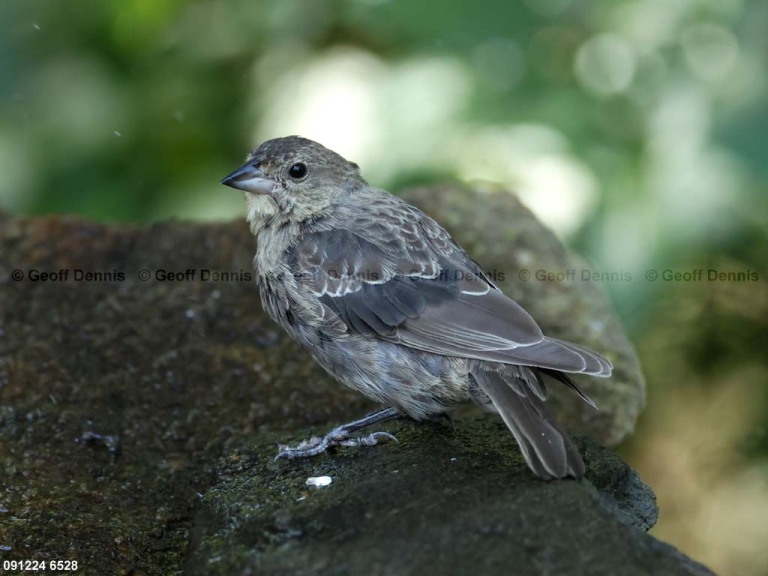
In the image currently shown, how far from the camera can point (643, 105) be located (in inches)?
200

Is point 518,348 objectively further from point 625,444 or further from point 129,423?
point 625,444

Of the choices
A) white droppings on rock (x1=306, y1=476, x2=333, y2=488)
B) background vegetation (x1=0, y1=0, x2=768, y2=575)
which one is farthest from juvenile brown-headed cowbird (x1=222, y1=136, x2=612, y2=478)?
background vegetation (x1=0, y1=0, x2=768, y2=575)

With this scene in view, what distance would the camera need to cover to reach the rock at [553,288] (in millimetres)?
4910

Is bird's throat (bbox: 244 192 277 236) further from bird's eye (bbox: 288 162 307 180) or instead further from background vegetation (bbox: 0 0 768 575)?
background vegetation (bbox: 0 0 768 575)

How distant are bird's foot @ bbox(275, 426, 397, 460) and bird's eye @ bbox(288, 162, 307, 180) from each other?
125cm

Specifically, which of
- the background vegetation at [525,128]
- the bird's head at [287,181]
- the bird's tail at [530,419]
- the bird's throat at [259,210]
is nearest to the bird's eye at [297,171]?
the bird's head at [287,181]

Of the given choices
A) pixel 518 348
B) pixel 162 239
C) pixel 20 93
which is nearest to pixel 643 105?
pixel 518 348

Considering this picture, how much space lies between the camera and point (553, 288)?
5312 millimetres

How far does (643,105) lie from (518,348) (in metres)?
2.12

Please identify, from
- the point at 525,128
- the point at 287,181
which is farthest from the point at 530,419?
the point at 525,128

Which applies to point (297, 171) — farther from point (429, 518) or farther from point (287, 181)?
point (429, 518)

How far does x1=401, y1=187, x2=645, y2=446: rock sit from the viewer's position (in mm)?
4910

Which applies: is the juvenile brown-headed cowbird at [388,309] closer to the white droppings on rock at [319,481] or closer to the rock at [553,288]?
the white droppings on rock at [319,481]

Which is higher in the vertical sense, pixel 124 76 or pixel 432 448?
pixel 124 76
